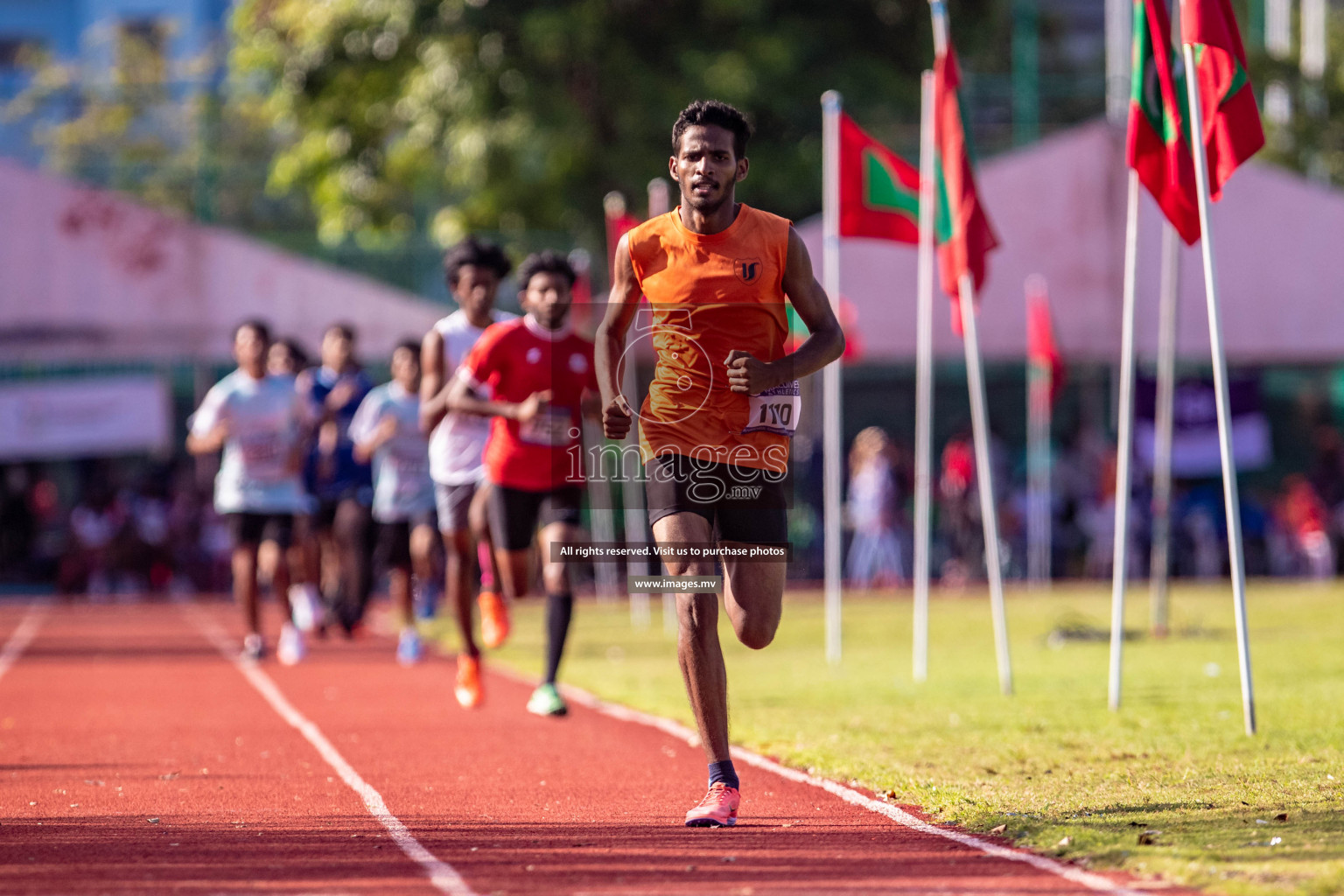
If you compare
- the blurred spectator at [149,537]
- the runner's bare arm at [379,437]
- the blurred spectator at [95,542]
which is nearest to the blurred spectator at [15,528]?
the blurred spectator at [95,542]

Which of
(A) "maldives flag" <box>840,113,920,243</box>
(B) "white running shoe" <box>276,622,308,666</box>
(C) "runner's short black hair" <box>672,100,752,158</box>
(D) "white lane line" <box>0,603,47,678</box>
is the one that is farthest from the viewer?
(D) "white lane line" <box>0,603,47,678</box>

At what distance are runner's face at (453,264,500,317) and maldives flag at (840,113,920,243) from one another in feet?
11.4

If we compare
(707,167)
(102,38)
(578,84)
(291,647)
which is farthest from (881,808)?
(102,38)

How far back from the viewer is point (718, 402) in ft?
21.9

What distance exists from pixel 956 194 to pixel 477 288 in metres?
3.01

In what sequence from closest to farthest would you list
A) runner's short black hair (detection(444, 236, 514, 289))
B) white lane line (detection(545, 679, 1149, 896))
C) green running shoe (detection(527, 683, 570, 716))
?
white lane line (detection(545, 679, 1149, 896)) → green running shoe (detection(527, 683, 570, 716)) → runner's short black hair (detection(444, 236, 514, 289))

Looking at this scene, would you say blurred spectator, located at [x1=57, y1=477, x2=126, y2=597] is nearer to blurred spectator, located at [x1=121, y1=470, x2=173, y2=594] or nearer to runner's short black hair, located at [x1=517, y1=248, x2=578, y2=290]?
blurred spectator, located at [x1=121, y1=470, x2=173, y2=594]

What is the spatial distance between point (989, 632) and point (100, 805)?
36.8 feet

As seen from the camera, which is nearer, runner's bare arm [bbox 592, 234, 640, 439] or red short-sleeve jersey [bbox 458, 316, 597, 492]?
runner's bare arm [bbox 592, 234, 640, 439]

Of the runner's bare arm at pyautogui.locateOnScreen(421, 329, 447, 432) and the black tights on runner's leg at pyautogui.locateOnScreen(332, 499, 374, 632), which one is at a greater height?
the runner's bare arm at pyautogui.locateOnScreen(421, 329, 447, 432)

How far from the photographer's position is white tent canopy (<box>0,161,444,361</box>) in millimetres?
24156

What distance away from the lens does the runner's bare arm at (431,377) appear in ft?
34.2

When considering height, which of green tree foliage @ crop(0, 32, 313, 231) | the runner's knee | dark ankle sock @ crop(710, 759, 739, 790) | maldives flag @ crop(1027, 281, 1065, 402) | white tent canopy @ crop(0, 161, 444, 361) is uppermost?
green tree foliage @ crop(0, 32, 313, 231)

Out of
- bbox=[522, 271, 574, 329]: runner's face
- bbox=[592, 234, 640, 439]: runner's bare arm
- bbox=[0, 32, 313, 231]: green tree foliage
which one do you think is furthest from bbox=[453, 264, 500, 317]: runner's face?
bbox=[0, 32, 313, 231]: green tree foliage
